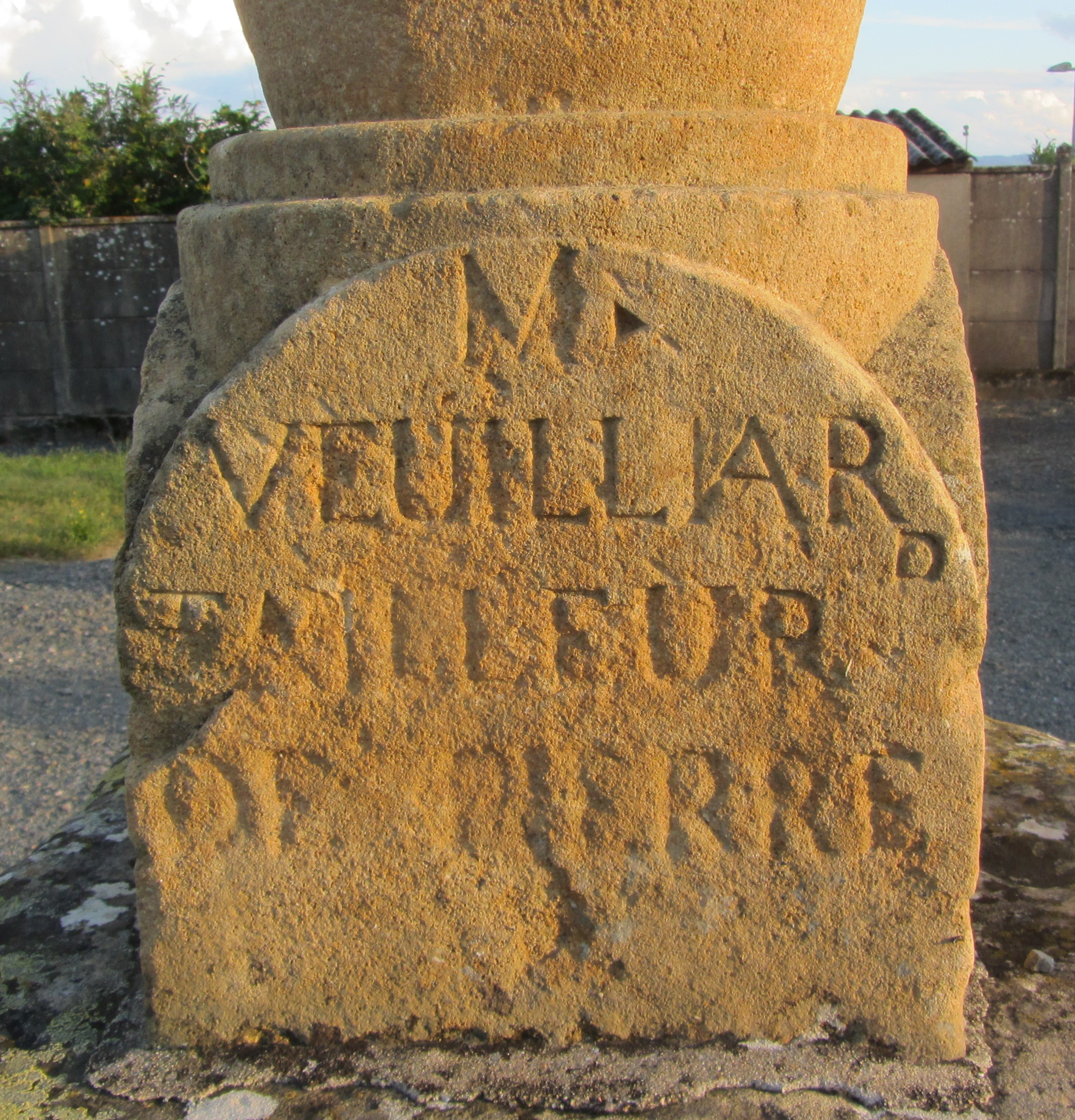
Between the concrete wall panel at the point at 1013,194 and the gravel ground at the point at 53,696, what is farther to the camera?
the concrete wall panel at the point at 1013,194

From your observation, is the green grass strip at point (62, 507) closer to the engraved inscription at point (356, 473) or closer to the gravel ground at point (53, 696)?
the gravel ground at point (53, 696)

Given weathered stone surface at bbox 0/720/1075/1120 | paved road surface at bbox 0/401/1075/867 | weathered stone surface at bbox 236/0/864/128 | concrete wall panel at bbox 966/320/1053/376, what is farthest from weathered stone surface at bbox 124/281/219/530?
concrete wall panel at bbox 966/320/1053/376

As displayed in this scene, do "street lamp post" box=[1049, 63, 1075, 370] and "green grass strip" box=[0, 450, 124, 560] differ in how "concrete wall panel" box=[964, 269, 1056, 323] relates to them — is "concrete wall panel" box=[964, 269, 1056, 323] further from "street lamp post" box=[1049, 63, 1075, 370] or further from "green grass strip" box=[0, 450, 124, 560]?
"green grass strip" box=[0, 450, 124, 560]

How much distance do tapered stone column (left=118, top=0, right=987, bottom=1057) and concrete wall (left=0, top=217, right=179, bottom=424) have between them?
8194 millimetres

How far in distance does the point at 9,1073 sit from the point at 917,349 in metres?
1.63

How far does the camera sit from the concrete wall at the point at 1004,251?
9.61m

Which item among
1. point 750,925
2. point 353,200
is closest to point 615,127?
point 353,200

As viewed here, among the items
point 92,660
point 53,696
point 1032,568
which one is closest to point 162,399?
point 53,696

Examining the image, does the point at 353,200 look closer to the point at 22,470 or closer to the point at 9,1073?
the point at 9,1073

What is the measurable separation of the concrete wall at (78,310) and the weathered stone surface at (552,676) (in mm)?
8255

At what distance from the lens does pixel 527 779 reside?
1.65m

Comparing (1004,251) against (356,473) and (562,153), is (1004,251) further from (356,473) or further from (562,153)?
(356,473)

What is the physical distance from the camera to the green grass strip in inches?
254

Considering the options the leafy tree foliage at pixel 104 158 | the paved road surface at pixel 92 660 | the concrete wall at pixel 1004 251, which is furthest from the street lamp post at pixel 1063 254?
the leafy tree foliage at pixel 104 158
